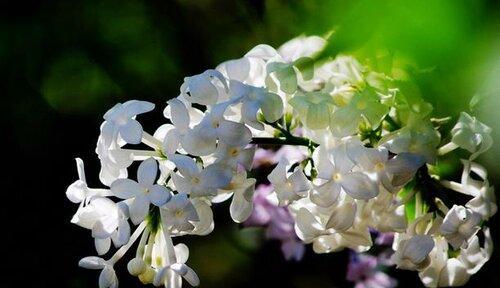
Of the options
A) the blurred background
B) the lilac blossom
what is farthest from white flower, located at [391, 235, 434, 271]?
the blurred background

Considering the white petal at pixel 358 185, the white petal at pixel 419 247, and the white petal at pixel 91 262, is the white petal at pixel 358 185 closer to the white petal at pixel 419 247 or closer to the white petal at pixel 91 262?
the white petal at pixel 419 247

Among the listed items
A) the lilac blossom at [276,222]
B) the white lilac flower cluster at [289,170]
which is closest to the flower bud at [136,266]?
the white lilac flower cluster at [289,170]

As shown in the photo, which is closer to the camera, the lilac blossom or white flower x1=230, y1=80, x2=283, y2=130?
white flower x1=230, y1=80, x2=283, y2=130

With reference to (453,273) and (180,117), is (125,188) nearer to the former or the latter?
(180,117)

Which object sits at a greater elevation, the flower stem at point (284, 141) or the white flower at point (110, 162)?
the white flower at point (110, 162)

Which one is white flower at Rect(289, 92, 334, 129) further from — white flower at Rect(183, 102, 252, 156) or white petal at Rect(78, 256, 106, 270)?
white petal at Rect(78, 256, 106, 270)

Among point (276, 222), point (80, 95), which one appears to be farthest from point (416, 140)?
point (80, 95)
